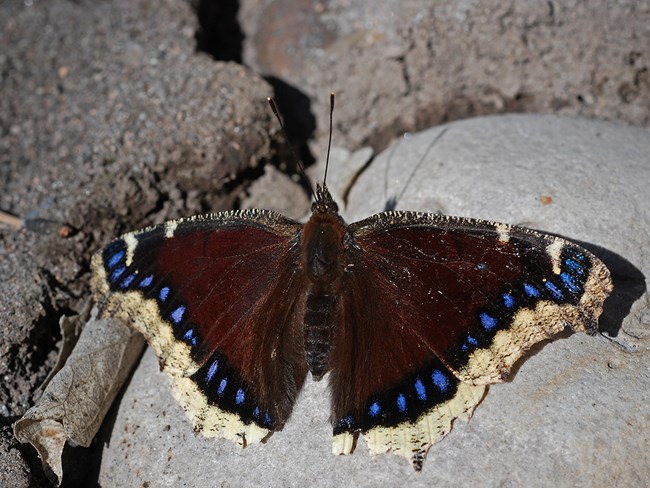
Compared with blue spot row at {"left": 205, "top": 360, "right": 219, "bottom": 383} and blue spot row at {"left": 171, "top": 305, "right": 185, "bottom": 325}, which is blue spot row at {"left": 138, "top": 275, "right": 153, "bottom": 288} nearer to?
blue spot row at {"left": 171, "top": 305, "right": 185, "bottom": 325}

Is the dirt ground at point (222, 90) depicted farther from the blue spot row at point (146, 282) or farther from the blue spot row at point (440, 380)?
the blue spot row at point (440, 380)

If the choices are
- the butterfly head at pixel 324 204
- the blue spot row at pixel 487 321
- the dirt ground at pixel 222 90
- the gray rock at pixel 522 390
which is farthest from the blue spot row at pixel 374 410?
the dirt ground at pixel 222 90

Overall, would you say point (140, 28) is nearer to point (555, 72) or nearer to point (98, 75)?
point (98, 75)

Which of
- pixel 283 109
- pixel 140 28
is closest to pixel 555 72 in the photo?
pixel 283 109

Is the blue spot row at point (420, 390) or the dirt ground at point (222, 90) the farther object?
the dirt ground at point (222, 90)

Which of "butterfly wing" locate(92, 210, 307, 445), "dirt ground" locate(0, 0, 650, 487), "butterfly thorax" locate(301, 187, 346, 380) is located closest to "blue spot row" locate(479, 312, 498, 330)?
"butterfly thorax" locate(301, 187, 346, 380)

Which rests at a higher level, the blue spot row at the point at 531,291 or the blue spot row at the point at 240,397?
the blue spot row at the point at 531,291

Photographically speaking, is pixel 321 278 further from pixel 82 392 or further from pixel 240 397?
pixel 82 392
